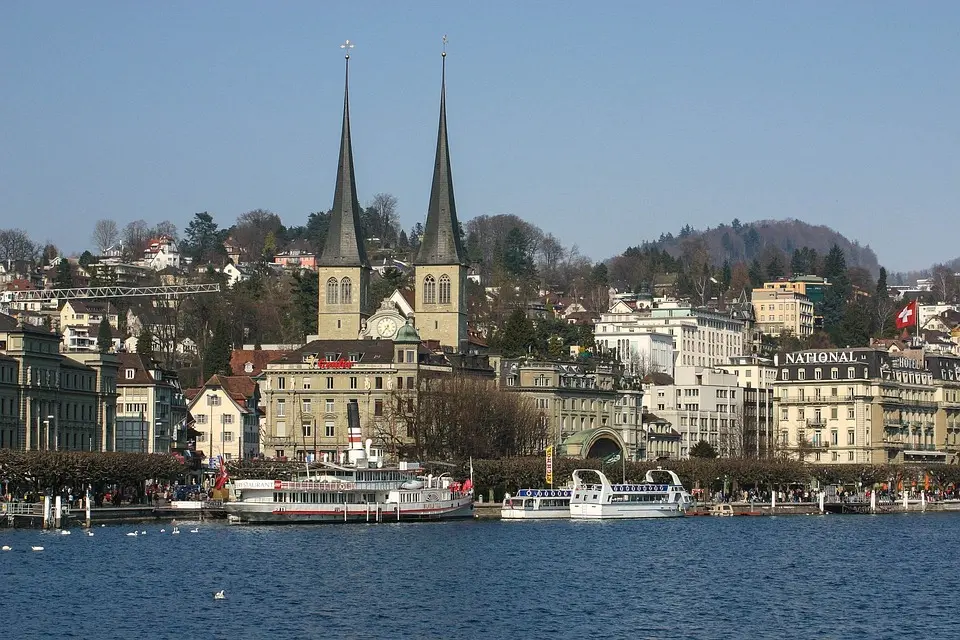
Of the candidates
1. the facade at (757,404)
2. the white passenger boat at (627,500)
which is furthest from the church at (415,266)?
the white passenger boat at (627,500)

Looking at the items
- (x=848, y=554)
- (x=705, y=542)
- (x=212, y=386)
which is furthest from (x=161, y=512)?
(x=212, y=386)

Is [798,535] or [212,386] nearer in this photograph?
[798,535]

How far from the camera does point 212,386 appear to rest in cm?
14888

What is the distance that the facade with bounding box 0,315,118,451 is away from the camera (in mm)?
114500

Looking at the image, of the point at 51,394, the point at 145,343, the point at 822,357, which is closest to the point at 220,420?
the point at 145,343

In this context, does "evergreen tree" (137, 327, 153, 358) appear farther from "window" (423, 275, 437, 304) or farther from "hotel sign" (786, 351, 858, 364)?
"hotel sign" (786, 351, 858, 364)

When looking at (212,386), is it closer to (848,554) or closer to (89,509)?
(89,509)

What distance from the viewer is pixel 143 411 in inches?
5438

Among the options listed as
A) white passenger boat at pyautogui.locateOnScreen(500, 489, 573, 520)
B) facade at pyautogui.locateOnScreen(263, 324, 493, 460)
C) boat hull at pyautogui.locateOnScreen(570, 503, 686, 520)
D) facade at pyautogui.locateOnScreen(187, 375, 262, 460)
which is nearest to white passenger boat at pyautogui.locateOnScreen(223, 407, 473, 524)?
white passenger boat at pyautogui.locateOnScreen(500, 489, 573, 520)

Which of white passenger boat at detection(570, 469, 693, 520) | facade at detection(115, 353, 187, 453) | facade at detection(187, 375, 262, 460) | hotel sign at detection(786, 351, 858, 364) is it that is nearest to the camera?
white passenger boat at detection(570, 469, 693, 520)

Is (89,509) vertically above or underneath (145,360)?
underneath

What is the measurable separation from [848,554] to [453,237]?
225 ft

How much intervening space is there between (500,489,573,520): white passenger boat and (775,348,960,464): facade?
4056cm

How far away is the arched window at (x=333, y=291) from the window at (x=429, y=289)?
250 inches
